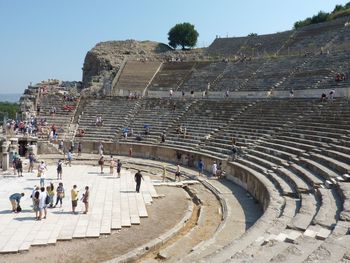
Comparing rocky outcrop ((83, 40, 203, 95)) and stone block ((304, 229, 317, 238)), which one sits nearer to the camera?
stone block ((304, 229, 317, 238))

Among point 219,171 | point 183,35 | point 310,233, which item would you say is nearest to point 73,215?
point 310,233

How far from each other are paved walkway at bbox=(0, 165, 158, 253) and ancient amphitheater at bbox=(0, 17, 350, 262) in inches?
3.5

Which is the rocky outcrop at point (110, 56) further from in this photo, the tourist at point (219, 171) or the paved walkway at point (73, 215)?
the paved walkway at point (73, 215)

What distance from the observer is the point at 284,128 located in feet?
78.7

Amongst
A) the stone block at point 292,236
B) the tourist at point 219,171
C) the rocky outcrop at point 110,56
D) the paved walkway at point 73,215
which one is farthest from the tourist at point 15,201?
the rocky outcrop at point 110,56

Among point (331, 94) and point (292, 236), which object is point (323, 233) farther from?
point (331, 94)

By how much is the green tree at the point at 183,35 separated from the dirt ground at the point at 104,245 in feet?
171

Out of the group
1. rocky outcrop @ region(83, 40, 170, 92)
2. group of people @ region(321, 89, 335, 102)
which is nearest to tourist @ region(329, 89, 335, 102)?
group of people @ region(321, 89, 335, 102)

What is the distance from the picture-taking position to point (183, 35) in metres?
65.1

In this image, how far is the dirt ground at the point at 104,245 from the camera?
36.3 feet

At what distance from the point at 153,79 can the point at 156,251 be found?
108ft

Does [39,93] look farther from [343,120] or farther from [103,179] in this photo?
[343,120]

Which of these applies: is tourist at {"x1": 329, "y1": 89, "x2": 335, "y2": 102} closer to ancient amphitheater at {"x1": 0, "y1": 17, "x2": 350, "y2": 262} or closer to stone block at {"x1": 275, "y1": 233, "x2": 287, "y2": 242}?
ancient amphitheater at {"x1": 0, "y1": 17, "x2": 350, "y2": 262}

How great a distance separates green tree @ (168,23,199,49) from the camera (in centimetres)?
6500
